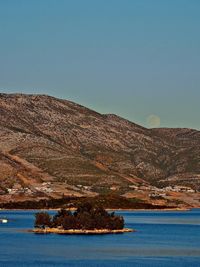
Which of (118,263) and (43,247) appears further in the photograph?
(43,247)

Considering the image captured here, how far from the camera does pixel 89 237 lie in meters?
197

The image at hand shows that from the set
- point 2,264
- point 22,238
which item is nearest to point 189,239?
point 22,238

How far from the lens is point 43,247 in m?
162

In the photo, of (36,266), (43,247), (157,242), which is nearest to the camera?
(36,266)

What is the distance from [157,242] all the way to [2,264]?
56.6 metres

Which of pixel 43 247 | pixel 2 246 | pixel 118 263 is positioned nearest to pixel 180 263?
pixel 118 263

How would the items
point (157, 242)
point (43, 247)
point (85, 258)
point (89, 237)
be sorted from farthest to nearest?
point (89, 237) < point (157, 242) < point (43, 247) < point (85, 258)

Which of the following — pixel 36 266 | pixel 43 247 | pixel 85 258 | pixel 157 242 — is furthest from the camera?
pixel 157 242

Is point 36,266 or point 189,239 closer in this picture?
point 36,266

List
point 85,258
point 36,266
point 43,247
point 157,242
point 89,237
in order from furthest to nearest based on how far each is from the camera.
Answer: point 89,237 < point 157,242 < point 43,247 < point 85,258 < point 36,266

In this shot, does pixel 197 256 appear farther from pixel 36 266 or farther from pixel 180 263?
pixel 36 266

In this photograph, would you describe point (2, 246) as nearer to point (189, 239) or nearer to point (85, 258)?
point (85, 258)

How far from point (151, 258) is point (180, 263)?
35.1 ft

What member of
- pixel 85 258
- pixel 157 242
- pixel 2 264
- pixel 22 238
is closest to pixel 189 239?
pixel 157 242
